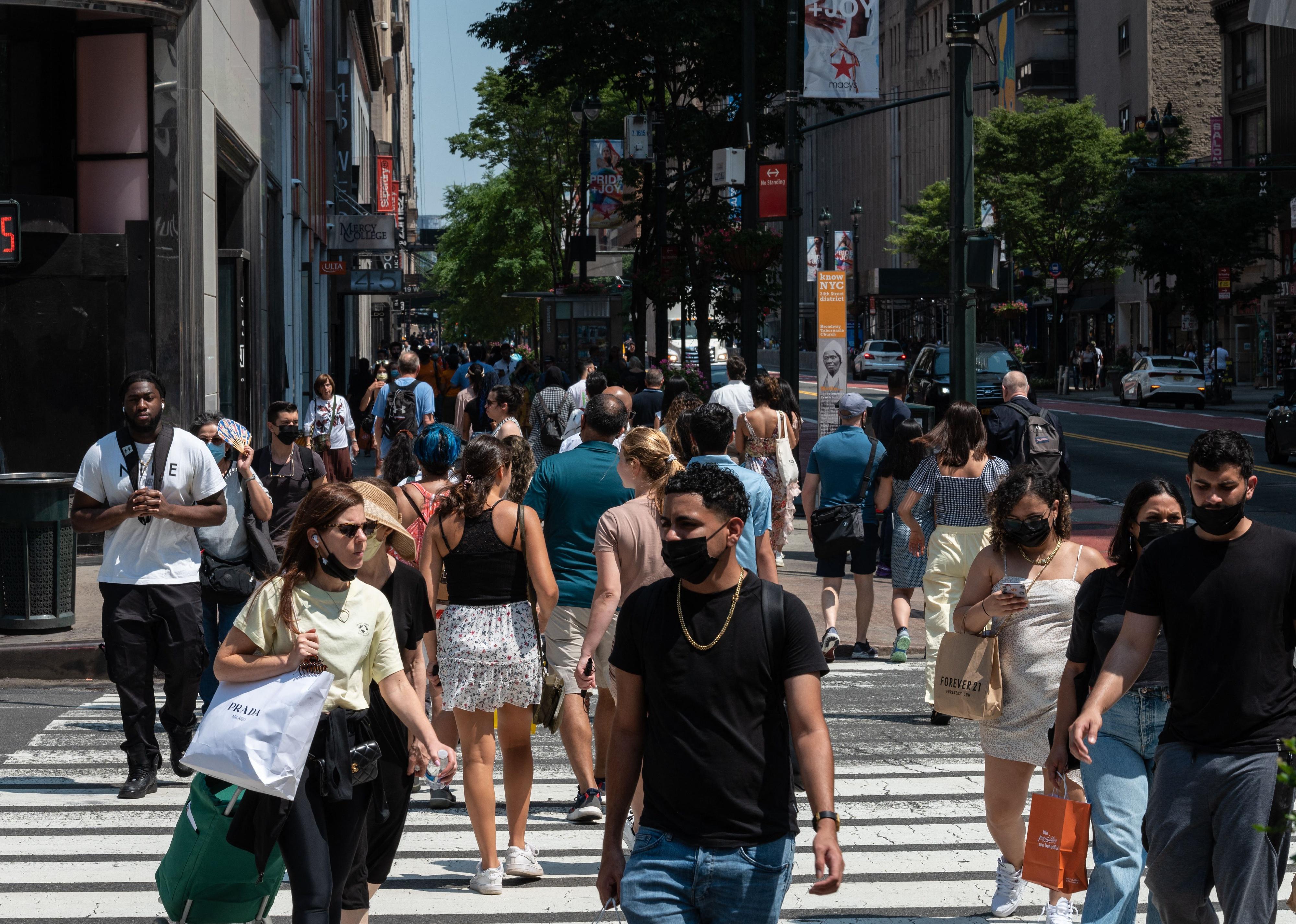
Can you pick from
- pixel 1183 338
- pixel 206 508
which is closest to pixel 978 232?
pixel 206 508

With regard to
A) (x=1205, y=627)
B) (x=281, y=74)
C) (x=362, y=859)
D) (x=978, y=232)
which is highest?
(x=281, y=74)

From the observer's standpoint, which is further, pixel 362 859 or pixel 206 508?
pixel 206 508

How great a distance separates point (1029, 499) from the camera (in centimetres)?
620

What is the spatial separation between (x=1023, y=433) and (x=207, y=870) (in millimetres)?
9644

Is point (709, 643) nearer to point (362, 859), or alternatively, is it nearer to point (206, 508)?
point (362, 859)

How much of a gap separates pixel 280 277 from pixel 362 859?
20.6 meters

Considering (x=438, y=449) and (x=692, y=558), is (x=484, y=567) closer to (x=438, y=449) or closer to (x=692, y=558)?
(x=438, y=449)

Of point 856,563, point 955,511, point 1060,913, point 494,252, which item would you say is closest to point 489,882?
point 1060,913

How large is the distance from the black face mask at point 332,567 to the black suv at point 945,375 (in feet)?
91.6

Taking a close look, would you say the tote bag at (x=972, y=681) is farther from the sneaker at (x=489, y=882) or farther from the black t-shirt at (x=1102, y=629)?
the sneaker at (x=489, y=882)

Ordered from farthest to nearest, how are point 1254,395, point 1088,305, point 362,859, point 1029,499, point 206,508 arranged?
point 1088,305
point 1254,395
point 206,508
point 1029,499
point 362,859

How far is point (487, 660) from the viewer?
671 centimetres

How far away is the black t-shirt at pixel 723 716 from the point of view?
4.09 m

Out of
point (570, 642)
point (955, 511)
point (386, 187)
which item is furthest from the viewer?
point (386, 187)
